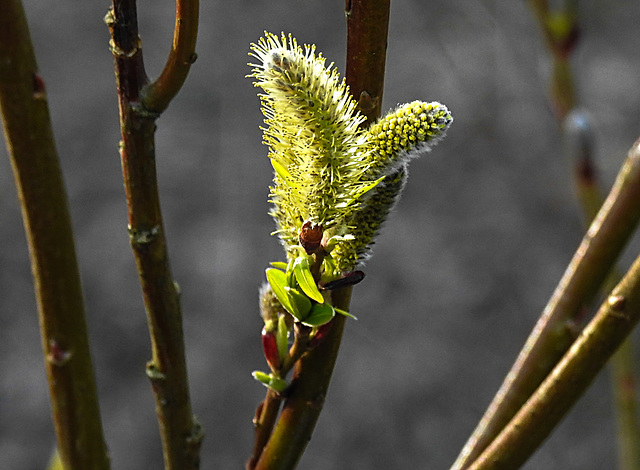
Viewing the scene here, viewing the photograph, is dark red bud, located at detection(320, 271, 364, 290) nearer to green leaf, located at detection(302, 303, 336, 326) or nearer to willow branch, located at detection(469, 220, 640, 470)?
green leaf, located at detection(302, 303, 336, 326)

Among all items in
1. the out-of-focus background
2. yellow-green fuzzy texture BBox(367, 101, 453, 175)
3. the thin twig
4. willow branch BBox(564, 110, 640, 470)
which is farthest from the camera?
the out-of-focus background

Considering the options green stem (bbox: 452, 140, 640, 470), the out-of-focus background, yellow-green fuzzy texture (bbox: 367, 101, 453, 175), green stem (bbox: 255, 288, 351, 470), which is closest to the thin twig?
green stem (bbox: 452, 140, 640, 470)

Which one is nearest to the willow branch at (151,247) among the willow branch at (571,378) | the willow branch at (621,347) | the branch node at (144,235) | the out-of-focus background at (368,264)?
the branch node at (144,235)

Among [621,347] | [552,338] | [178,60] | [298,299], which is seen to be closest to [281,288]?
[298,299]

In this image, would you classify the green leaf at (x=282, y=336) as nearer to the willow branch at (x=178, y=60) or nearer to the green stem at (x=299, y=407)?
the green stem at (x=299, y=407)

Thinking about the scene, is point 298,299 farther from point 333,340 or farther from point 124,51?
point 124,51
